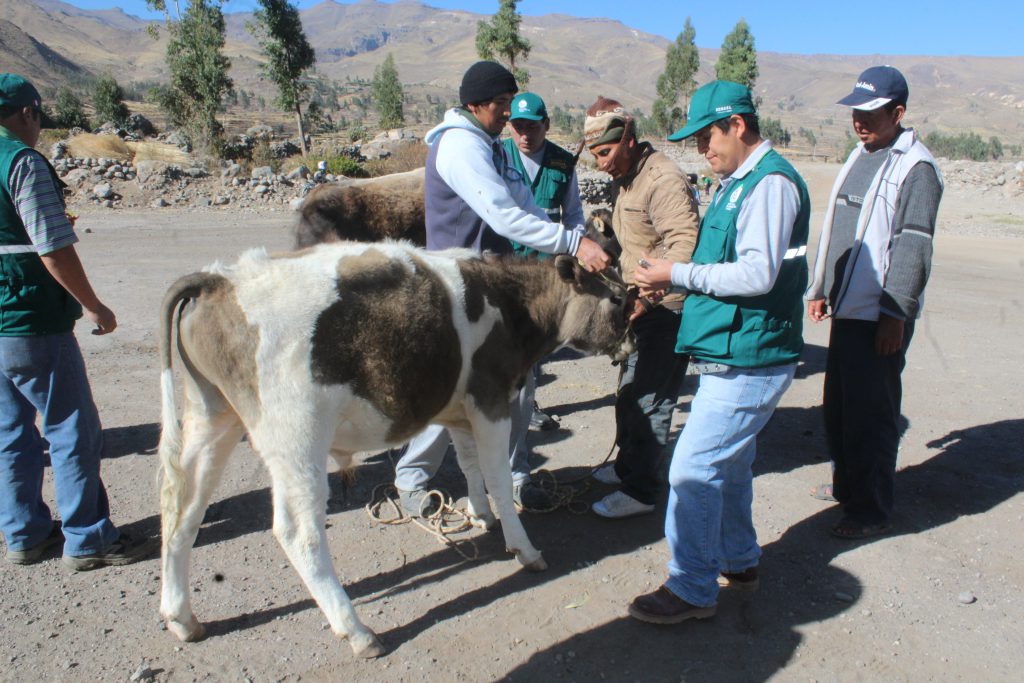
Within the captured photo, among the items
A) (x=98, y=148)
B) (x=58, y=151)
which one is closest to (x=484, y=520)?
(x=58, y=151)

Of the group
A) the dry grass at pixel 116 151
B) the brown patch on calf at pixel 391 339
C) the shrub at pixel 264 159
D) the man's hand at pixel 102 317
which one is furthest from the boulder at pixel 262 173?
the brown patch on calf at pixel 391 339

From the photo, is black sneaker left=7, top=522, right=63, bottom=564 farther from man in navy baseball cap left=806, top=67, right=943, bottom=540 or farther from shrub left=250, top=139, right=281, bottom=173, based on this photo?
shrub left=250, top=139, right=281, bottom=173

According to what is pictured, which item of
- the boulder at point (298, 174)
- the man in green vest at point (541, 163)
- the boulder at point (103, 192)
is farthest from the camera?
the boulder at point (298, 174)

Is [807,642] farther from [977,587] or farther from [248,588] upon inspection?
[248,588]

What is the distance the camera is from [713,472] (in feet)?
11.0

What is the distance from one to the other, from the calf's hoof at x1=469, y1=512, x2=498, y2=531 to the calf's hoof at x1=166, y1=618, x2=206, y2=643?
1.74 meters

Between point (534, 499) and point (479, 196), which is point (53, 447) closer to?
point (479, 196)

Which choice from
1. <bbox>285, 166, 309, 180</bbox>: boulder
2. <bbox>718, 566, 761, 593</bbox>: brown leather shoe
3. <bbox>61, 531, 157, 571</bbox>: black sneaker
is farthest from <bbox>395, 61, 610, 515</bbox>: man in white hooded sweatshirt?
<bbox>285, 166, 309, 180</bbox>: boulder

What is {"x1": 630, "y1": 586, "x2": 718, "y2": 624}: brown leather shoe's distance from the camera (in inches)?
140

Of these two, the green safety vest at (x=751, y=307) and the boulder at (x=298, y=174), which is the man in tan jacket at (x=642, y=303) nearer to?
the green safety vest at (x=751, y=307)

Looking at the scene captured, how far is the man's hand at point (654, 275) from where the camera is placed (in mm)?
3246

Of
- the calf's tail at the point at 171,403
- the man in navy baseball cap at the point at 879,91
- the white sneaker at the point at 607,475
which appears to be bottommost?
the white sneaker at the point at 607,475

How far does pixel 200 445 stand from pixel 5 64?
333 ft

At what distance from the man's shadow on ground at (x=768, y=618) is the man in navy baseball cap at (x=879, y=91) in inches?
104
